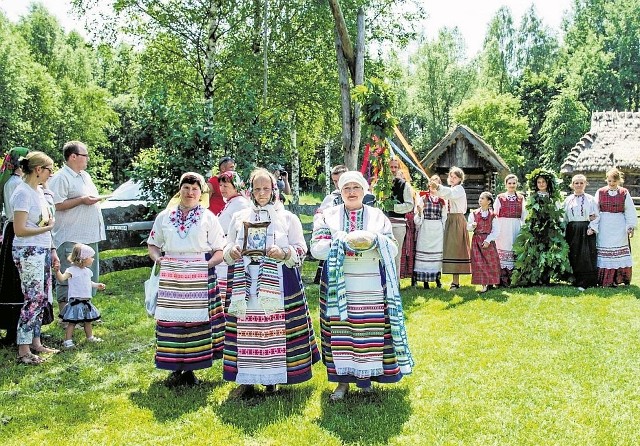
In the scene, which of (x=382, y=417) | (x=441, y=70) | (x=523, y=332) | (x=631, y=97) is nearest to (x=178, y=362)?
(x=382, y=417)

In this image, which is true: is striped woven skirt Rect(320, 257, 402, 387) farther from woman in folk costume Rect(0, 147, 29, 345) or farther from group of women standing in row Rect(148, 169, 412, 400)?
woman in folk costume Rect(0, 147, 29, 345)

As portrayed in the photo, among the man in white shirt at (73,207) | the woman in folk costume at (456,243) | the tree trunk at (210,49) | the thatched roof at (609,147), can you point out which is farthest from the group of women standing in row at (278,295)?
the thatched roof at (609,147)

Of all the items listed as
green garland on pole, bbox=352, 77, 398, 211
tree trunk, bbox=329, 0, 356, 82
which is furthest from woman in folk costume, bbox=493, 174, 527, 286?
tree trunk, bbox=329, 0, 356, 82

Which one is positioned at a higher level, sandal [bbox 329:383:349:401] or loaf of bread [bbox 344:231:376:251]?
loaf of bread [bbox 344:231:376:251]

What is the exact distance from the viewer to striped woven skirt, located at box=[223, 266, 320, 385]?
13.5 feet

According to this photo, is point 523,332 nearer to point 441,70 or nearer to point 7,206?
point 7,206

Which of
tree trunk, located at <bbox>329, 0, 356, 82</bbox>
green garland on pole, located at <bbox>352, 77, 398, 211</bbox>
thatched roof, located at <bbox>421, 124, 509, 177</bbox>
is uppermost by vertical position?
tree trunk, located at <bbox>329, 0, 356, 82</bbox>

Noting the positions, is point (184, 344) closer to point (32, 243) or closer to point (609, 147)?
point (32, 243)

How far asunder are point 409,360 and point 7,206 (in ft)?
13.2

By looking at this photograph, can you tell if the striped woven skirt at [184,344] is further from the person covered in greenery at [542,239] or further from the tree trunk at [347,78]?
the tree trunk at [347,78]

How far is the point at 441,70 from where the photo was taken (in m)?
39.6

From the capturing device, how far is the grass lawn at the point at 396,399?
3.67m

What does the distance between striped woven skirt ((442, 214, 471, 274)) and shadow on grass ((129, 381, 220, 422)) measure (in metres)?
4.86

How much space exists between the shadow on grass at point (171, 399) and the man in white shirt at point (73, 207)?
7.42ft
